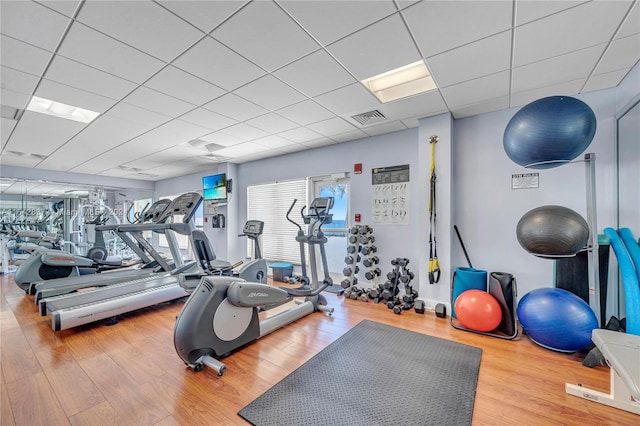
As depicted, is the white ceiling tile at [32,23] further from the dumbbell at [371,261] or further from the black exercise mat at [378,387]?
the dumbbell at [371,261]

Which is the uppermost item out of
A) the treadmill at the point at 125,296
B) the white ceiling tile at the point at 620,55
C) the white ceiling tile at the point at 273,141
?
the white ceiling tile at the point at 620,55

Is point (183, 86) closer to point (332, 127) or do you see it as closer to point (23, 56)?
point (23, 56)

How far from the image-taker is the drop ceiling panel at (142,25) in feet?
5.44

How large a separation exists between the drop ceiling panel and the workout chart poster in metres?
2.97

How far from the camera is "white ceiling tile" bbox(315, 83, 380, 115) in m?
2.77

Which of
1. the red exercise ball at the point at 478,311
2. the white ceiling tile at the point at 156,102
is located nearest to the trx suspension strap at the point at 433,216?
the red exercise ball at the point at 478,311

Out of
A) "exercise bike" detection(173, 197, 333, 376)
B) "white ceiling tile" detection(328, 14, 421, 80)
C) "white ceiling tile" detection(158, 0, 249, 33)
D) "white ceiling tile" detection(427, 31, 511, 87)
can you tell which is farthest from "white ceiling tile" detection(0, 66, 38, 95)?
"white ceiling tile" detection(427, 31, 511, 87)

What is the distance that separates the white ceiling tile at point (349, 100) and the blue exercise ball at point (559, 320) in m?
2.54

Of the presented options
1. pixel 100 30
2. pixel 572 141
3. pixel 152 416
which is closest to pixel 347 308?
pixel 152 416

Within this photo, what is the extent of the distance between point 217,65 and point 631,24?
10.0ft

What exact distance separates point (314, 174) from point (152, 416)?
395cm

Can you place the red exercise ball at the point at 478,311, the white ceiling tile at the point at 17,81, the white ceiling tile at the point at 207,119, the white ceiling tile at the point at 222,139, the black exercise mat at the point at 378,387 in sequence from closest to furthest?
the black exercise mat at the point at 378,387
the white ceiling tile at the point at 17,81
the red exercise ball at the point at 478,311
the white ceiling tile at the point at 207,119
the white ceiling tile at the point at 222,139

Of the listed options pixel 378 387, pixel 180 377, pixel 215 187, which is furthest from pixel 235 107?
pixel 215 187

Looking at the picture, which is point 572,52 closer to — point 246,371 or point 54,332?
point 246,371
